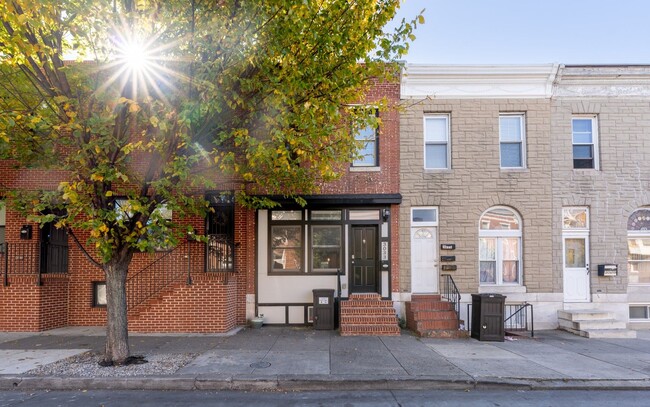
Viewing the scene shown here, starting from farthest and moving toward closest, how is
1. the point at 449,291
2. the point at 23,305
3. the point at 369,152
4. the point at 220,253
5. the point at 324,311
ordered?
the point at 369,152 < the point at 220,253 < the point at 449,291 < the point at 324,311 < the point at 23,305

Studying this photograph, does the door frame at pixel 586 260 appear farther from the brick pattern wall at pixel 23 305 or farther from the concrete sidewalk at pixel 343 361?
the brick pattern wall at pixel 23 305

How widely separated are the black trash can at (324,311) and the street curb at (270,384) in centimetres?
418

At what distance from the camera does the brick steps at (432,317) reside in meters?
10.3

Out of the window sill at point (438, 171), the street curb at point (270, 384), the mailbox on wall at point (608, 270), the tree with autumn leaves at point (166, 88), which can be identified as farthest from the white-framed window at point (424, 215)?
the street curb at point (270, 384)

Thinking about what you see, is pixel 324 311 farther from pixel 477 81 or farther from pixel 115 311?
pixel 477 81

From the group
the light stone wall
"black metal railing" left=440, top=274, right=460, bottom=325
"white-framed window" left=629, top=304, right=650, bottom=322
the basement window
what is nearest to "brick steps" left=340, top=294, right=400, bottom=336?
the light stone wall

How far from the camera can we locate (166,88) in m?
7.33

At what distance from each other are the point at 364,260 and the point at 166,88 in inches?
278

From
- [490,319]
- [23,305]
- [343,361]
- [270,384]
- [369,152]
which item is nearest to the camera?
[270,384]

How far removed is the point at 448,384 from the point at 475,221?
236 inches

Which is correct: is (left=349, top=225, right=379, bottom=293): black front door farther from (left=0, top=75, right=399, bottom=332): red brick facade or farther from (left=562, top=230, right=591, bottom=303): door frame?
(left=562, top=230, right=591, bottom=303): door frame

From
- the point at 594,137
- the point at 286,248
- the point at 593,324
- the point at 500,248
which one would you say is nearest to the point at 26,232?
the point at 286,248

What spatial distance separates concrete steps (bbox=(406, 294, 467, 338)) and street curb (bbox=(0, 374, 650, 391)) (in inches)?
132

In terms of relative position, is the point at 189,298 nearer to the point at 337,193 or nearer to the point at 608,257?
the point at 337,193
